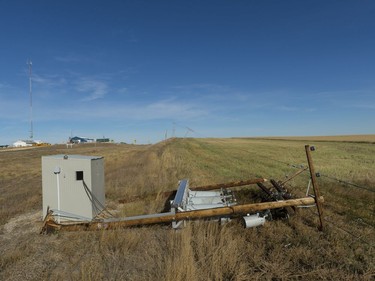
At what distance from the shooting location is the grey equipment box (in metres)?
6.70

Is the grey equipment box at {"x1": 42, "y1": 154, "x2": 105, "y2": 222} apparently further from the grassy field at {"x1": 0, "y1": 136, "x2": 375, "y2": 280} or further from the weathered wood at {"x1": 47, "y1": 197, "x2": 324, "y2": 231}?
the weathered wood at {"x1": 47, "y1": 197, "x2": 324, "y2": 231}

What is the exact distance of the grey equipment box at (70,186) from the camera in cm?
670

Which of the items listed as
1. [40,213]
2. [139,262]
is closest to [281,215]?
[139,262]

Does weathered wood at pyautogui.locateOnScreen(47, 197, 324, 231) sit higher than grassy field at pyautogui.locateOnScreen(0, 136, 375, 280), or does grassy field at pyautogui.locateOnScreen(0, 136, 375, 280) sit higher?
weathered wood at pyautogui.locateOnScreen(47, 197, 324, 231)

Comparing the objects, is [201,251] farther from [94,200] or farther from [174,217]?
[94,200]

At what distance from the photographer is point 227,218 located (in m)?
6.11

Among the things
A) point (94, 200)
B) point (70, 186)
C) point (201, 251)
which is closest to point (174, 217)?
point (201, 251)

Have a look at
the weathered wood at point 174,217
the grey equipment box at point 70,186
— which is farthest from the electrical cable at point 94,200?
the weathered wood at point 174,217

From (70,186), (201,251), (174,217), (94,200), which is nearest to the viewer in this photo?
(201,251)

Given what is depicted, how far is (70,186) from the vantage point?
6.75 metres

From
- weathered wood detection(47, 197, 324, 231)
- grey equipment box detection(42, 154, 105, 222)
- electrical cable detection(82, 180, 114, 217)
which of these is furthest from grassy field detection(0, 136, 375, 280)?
electrical cable detection(82, 180, 114, 217)

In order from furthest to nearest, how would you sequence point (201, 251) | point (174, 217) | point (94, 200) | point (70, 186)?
point (94, 200), point (70, 186), point (174, 217), point (201, 251)

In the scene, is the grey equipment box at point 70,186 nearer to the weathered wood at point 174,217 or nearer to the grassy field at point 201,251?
the grassy field at point 201,251

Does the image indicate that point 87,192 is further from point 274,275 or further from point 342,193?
point 342,193
